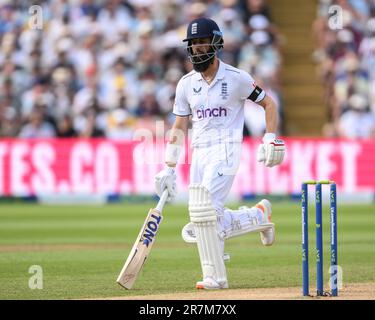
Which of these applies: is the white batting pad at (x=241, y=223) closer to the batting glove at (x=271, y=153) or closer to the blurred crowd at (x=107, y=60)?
the batting glove at (x=271, y=153)

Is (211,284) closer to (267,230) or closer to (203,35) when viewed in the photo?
(267,230)

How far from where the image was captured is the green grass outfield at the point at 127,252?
889 cm

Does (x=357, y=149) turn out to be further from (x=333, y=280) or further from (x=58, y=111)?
(x=333, y=280)

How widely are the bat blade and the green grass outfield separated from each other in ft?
0.38

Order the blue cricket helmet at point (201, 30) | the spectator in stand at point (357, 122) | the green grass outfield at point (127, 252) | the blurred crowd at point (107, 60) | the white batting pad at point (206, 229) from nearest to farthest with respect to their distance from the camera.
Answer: the white batting pad at point (206, 229)
the blue cricket helmet at point (201, 30)
the green grass outfield at point (127, 252)
the blurred crowd at point (107, 60)
the spectator in stand at point (357, 122)

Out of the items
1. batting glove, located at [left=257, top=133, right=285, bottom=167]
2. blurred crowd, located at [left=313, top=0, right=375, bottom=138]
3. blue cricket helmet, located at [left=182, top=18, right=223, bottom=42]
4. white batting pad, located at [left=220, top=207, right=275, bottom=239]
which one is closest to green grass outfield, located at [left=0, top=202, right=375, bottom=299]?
white batting pad, located at [left=220, top=207, right=275, bottom=239]

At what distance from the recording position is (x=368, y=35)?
21.9m

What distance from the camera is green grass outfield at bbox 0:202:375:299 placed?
29.2 ft

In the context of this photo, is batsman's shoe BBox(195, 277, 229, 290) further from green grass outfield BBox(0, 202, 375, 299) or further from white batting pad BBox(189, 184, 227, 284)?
green grass outfield BBox(0, 202, 375, 299)

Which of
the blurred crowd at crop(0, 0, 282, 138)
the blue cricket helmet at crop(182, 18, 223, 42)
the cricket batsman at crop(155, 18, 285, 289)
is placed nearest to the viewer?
the cricket batsman at crop(155, 18, 285, 289)

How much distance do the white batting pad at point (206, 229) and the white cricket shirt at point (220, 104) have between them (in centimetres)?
60

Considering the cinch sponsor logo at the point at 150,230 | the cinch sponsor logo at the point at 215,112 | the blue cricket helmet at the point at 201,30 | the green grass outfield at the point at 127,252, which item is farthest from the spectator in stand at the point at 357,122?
the cinch sponsor logo at the point at 150,230

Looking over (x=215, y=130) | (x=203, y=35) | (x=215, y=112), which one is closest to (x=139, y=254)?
(x=215, y=130)

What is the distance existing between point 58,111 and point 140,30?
2504 mm
